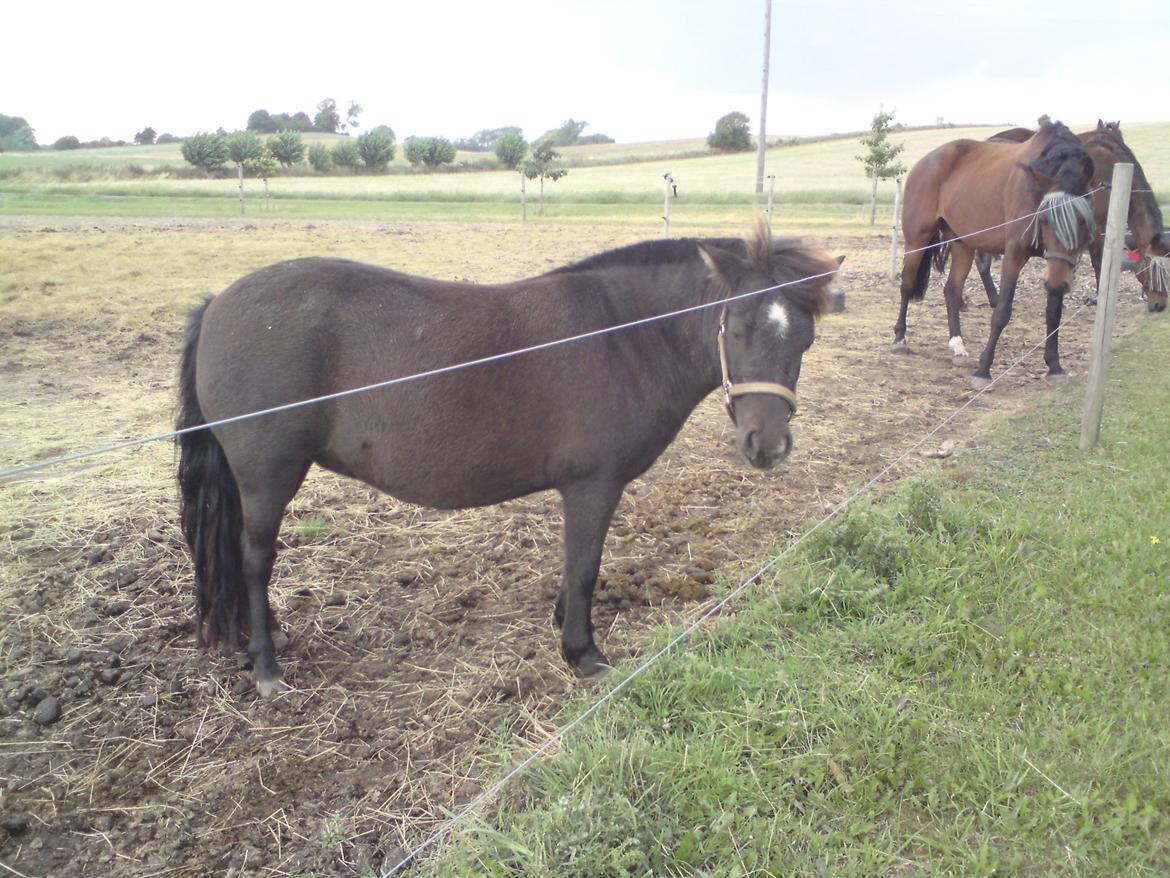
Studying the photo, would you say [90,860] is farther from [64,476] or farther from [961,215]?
[961,215]

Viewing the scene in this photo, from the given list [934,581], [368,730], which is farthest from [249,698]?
[934,581]

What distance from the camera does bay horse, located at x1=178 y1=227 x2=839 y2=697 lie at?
10.6 feet

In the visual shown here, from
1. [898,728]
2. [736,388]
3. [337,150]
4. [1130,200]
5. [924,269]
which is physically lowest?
[898,728]

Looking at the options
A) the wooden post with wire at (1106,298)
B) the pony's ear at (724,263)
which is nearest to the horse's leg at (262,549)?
the pony's ear at (724,263)

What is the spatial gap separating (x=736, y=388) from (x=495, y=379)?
1.05 m

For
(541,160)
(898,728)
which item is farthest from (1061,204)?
(541,160)

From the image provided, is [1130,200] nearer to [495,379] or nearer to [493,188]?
[495,379]

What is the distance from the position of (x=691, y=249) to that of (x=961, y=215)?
7.14m

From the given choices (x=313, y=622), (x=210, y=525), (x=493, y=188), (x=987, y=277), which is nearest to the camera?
(x=210, y=525)

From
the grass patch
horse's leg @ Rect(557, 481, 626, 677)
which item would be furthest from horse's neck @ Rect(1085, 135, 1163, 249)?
horse's leg @ Rect(557, 481, 626, 677)

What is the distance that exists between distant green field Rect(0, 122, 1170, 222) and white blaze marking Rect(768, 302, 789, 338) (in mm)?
26278

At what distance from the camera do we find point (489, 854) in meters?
2.31

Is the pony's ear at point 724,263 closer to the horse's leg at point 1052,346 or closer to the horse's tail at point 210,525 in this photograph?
the horse's tail at point 210,525

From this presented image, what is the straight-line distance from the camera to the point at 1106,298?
227 inches
